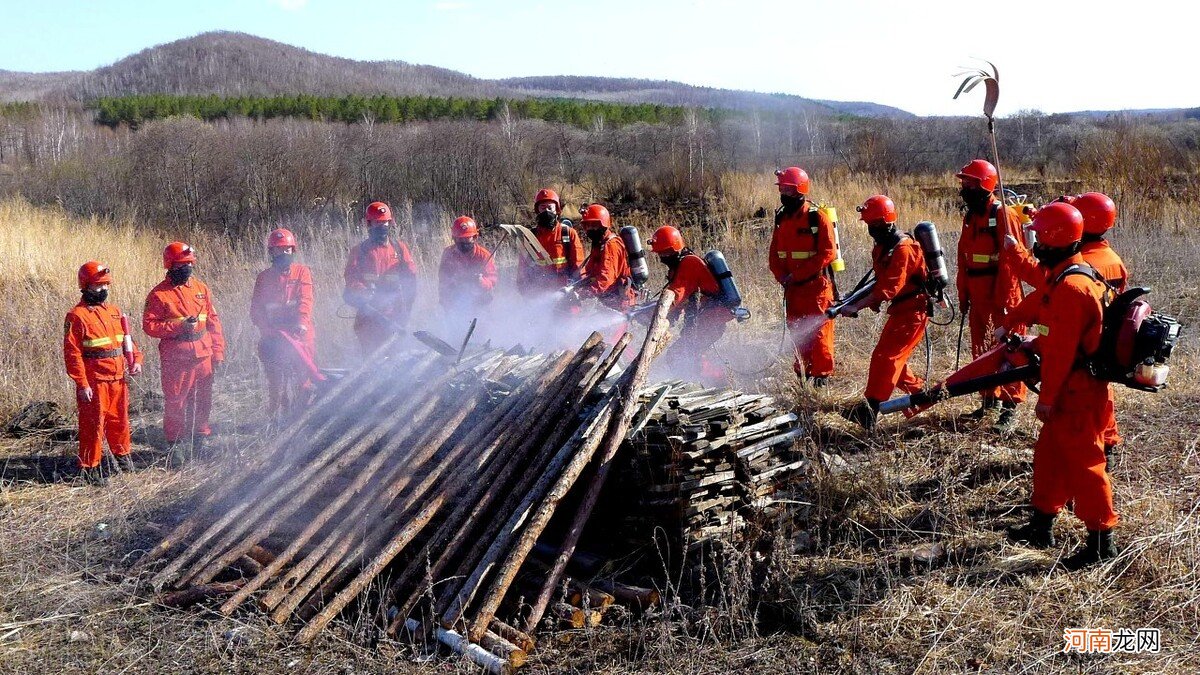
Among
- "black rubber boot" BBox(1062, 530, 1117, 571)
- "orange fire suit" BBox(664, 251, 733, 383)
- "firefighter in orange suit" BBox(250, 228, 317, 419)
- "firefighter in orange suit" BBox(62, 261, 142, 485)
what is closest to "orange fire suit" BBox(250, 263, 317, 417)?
"firefighter in orange suit" BBox(250, 228, 317, 419)

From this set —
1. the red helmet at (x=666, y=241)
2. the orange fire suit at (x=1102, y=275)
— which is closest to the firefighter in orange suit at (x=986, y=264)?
the orange fire suit at (x=1102, y=275)

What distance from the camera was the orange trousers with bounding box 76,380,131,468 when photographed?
7.14 m

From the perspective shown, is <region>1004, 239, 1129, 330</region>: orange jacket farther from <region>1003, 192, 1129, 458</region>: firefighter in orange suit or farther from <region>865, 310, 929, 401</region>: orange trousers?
<region>865, 310, 929, 401</region>: orange trousers

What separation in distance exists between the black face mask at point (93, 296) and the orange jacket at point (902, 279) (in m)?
6.27

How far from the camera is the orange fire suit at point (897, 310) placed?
263 inches

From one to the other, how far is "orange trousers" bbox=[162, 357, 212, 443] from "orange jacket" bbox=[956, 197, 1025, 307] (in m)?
6.60

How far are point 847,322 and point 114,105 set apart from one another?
113 feet

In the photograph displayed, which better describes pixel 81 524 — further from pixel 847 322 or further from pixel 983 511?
pixel 847 322

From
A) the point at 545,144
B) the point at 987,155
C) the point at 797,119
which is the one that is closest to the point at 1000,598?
the point at 545,144

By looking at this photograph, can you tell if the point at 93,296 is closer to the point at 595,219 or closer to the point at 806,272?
the point at 595,219

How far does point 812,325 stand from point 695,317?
104 centimetres

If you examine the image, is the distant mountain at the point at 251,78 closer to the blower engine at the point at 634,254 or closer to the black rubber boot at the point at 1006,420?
the blower engine at the point at 634,254

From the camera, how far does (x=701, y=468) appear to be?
4.76 m

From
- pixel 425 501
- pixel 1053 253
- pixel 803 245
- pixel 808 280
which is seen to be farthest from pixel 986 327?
pixel 425 501
